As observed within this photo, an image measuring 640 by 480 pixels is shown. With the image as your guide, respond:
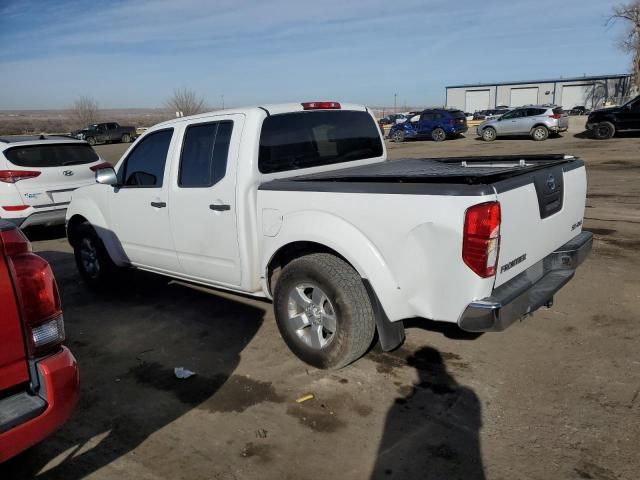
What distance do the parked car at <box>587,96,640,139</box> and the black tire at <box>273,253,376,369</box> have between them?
22.8 m

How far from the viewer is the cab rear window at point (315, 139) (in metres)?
4.25

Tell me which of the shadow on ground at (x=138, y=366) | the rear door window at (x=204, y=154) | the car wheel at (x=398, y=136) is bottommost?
the car wheel at (x=398, y=136)

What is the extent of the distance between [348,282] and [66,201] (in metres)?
6.73

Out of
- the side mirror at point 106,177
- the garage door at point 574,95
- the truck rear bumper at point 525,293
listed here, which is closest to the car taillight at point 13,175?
the side mirror at point 106,177

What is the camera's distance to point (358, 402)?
3428mm

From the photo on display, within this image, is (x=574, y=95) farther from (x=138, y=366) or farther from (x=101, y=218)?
(x=138, y=366)

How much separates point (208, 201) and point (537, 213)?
2542mm

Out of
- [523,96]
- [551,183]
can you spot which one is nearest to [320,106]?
[551,183]

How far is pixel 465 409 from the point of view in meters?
3.28

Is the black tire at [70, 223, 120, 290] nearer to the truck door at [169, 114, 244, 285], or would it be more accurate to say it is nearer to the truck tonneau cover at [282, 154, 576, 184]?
the truck door at [169, 114, 244, 285]

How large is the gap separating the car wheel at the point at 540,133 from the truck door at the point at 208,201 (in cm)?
2321

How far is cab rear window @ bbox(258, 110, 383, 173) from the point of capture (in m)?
4.25

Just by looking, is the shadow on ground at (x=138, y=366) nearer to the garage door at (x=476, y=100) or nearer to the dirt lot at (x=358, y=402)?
the dirt lot at (x=358, y=402)

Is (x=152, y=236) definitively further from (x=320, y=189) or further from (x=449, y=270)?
(x=449, y=270)
